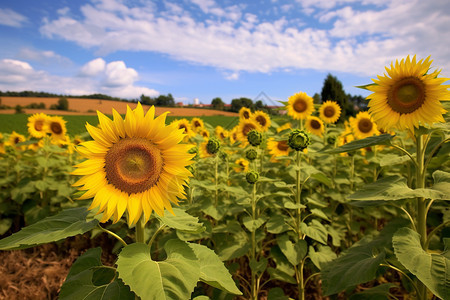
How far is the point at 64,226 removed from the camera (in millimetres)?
1441

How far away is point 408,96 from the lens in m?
2.21

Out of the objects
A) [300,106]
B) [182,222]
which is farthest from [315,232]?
[300,106]

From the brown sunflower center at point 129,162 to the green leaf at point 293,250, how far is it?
63.0 inches

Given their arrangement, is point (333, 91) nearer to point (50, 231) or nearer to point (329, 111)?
point (329, 111)

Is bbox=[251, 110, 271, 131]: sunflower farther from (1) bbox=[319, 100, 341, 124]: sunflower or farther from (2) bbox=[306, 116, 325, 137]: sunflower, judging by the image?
(1) bbox=[319, 100, 341, 124]: sunflower

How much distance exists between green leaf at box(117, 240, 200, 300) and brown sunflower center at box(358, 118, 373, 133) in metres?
4.64

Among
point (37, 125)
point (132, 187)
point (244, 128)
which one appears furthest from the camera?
point (37, 125)

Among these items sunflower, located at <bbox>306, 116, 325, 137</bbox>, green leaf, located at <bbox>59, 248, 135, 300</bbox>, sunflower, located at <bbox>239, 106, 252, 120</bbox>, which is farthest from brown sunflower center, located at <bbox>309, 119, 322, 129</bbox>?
green leaf, located at <bbox>59, 248, 135, 300</bbox>

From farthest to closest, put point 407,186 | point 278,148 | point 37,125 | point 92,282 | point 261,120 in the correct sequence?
point 37,125 < point 261,120 < point 278,148 < point 407,186 < point 92,282

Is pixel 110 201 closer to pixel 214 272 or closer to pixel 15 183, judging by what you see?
pixel 214 272

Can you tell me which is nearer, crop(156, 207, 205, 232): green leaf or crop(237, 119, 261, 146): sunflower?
crop(156, 207, 205, 232): green leaf

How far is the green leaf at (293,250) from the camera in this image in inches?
101

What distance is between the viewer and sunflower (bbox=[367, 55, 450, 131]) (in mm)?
2076

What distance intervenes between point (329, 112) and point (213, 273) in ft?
16.0
